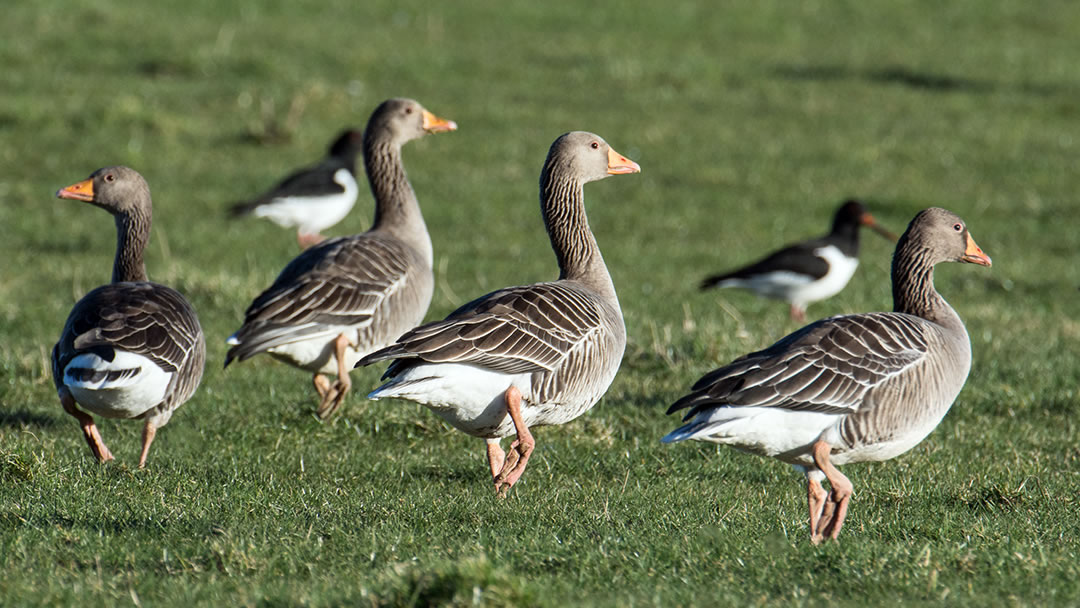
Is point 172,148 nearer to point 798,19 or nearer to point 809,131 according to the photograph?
point 809,131

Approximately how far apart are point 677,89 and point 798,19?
7886 mm

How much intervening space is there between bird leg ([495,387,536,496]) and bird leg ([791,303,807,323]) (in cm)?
680

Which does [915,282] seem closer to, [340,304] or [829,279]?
[340,304]

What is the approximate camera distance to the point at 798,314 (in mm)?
14203

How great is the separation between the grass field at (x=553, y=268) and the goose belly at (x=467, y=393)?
0.43 metres

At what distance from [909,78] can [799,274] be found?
14482mm

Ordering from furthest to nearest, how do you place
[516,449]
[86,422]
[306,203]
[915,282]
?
[306,203] → [915,282] → [86,422] → [516,449]

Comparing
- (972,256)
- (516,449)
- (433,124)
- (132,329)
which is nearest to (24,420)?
(132,329)

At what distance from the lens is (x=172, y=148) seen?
2016 cm

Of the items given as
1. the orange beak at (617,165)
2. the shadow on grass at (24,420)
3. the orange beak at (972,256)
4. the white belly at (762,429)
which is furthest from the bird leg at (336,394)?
the orange beak at (972,256)

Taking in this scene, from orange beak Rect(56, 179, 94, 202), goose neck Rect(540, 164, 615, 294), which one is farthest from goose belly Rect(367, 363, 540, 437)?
orange beak Rect(56, 179, 94, 202)

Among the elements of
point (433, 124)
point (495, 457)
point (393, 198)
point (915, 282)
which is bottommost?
point (495, 457)

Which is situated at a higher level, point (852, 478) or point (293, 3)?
point (293, 3)

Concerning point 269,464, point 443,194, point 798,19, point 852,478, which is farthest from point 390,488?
point 798,19
